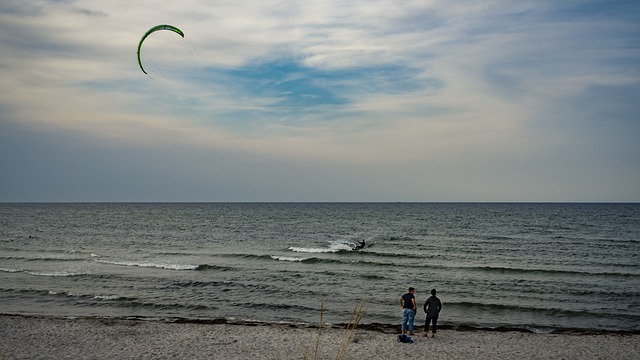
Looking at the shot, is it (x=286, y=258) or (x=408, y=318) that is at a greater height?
(x=408, y=318)

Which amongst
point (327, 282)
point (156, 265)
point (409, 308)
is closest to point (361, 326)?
point (409, 308)

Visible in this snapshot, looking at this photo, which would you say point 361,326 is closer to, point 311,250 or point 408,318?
point 408,318

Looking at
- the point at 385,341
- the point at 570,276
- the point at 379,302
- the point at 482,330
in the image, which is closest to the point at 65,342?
the point at 385,341

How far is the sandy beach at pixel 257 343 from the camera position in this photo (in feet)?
46.8

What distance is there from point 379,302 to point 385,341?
243 inches

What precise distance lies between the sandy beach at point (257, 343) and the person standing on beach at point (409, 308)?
55 cm

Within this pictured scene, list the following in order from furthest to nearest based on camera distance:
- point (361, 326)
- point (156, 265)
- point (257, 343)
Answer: point (156, 265) → point (361, 326) → point (257, 343)

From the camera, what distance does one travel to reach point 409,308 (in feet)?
50.4

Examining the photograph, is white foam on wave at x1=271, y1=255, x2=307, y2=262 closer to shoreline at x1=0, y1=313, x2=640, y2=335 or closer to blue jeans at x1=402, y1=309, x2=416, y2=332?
shoreline at x1=0, y1=313, x2=640, y2=335

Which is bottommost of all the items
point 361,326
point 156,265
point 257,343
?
point 156,265

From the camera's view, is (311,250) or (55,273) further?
(311,250)

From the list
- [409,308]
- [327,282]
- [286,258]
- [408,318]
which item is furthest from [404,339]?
[286,258]

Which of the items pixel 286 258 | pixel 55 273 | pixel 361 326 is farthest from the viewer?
pixel 286 258

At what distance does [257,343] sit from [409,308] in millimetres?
5014
